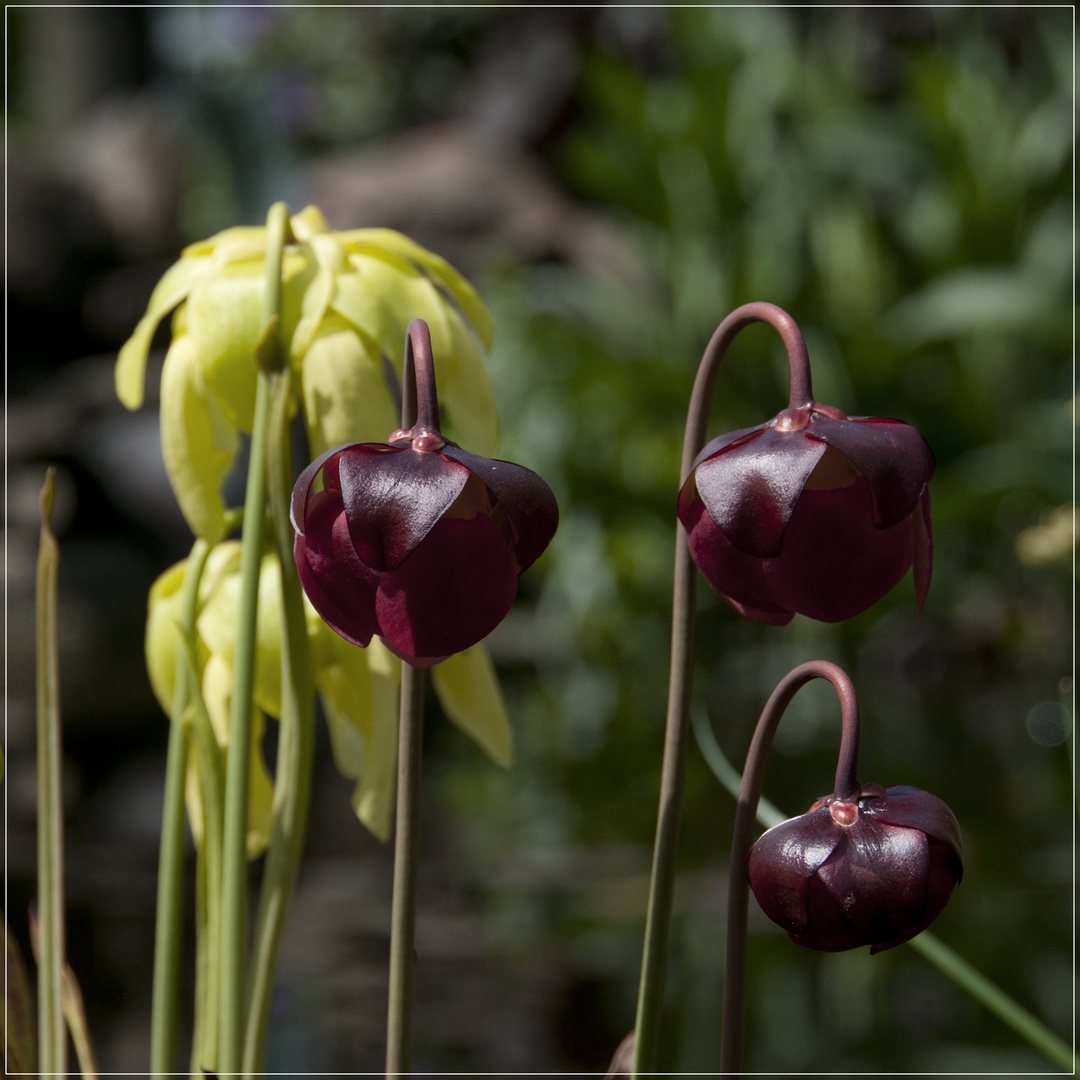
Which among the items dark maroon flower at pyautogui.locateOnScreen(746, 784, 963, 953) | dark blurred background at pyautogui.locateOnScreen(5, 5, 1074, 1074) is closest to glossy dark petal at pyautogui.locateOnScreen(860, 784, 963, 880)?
dark maroon flower at pyautogui.locateOnScreen(746, 784, 963, 953)

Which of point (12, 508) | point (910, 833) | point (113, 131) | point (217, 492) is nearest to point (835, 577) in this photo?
point (910, 833)

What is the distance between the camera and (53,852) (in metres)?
0.39

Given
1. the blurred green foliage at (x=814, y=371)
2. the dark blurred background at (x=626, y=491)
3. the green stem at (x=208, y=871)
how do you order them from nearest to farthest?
the green stem at (x=208, y=871) → the dark blurred background at (x=626, y=491) → the blurred green foliage at (x=814, y=371)

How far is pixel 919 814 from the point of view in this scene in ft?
0.92

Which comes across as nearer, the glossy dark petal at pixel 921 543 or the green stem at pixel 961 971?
the glossy dark petal at pixel 921 543

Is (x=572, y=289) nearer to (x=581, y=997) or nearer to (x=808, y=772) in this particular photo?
(x=808, y=772)

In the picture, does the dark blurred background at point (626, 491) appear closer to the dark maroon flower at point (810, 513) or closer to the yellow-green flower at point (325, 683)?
the yellow-green flower at point (325, 683)

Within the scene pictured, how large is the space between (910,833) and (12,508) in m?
2.14

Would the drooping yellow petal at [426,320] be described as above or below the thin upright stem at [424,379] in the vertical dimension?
above

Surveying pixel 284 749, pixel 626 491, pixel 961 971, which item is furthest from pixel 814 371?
pixel 284 749

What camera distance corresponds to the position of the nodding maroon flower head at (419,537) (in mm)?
263

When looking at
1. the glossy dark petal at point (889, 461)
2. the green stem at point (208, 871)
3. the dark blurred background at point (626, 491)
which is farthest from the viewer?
the dark blurred background at point (626, 491)

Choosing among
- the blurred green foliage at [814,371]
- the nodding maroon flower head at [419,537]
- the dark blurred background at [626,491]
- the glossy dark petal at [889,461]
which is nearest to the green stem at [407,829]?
the nodding maroon flower head at [419,537]

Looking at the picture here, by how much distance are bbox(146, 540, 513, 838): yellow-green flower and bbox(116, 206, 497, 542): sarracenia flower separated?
1.9 inches
